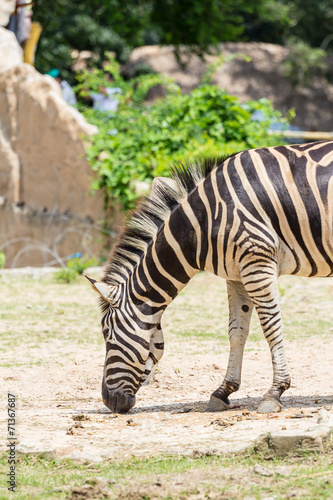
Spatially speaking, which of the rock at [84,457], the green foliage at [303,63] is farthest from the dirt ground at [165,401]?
the green foliage at [303,63]

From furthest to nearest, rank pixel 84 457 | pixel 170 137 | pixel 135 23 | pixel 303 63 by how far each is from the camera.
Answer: pixel 303 63 → pixel 135 23 → pixel 170 137 → pixel 84 457

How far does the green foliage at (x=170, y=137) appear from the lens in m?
11.5

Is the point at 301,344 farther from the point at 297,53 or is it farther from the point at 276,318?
the point at 297,53

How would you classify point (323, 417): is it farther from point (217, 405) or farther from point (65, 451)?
point (65, 451)

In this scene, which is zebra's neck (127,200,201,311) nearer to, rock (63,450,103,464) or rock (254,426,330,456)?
rock (63,450,103,464)

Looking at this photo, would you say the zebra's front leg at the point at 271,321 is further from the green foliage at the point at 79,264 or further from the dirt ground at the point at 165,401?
the green foliage at the point at 79,264

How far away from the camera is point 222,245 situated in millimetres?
4613

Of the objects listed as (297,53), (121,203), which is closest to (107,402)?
(121,203)

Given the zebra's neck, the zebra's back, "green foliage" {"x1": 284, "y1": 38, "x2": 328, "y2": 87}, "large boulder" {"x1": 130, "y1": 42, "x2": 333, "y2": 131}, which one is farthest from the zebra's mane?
"large boulder" {"x1": 130, "y1": 42, "x2": 333, "y2": 131}

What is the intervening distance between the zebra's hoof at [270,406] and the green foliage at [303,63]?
20.8 m

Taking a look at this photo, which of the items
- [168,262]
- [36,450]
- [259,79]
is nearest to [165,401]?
[168,262]

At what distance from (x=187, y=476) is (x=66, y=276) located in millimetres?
7526

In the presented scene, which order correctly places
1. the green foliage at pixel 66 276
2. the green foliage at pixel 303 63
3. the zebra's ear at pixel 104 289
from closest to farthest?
1. the zebra's ear at pixel 104 289
2. the green foliage at pixel 66 276
3. the green foliage at pixel 303 63

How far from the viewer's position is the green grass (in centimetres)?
307
